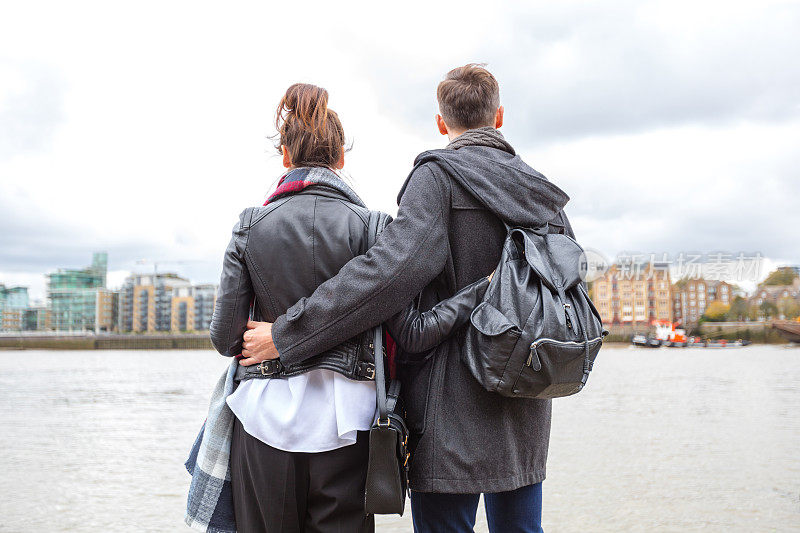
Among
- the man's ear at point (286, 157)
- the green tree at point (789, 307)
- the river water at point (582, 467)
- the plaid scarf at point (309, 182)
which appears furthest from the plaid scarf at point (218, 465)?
the green tree at point (789, 307)

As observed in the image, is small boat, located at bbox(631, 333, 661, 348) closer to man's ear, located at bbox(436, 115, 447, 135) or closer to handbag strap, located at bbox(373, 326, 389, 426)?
man's ear, located at bbox(436, 115, 447, 135)

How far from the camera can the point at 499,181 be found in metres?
2.05

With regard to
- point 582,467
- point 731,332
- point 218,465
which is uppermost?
point 218,465

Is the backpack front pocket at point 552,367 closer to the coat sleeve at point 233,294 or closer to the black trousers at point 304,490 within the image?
the black trousers at point 304,490

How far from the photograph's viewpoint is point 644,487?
7.05 m

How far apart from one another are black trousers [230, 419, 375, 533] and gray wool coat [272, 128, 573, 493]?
0.57ft

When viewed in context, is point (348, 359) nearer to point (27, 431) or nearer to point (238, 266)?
point (238, 266)

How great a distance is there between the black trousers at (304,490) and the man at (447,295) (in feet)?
0.59

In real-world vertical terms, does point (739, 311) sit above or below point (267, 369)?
below

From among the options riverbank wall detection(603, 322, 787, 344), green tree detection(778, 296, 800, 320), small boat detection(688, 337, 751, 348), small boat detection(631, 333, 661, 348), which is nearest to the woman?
small boat detection(631, 333, 661, 348)

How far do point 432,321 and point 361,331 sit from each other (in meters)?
0.20

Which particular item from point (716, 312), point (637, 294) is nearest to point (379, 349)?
point (637, 294)

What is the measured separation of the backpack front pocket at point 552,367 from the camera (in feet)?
6.06

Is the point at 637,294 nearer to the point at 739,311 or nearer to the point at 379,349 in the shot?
the point at 739,311
